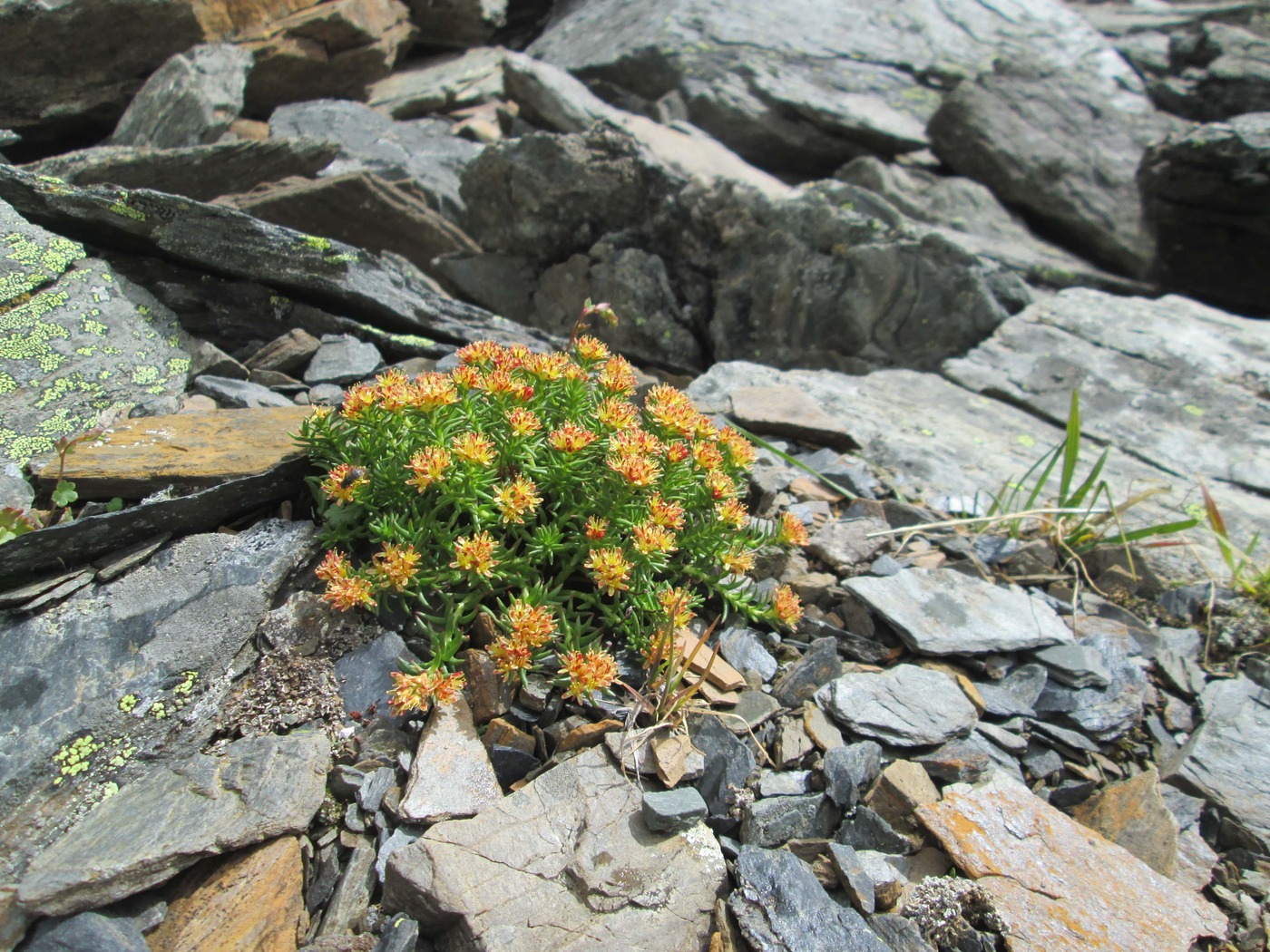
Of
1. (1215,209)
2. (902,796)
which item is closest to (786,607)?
(902,796)

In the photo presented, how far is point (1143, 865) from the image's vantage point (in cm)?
302

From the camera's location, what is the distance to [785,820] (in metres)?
2.98

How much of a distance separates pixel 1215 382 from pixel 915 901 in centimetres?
562

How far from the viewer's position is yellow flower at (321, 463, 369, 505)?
3.34 metres

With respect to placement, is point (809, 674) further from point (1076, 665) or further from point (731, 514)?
point (1076, 665)

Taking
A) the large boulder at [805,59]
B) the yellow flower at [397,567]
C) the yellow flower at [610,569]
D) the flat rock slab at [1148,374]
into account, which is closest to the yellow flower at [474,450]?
the yellow flower at [397,567]

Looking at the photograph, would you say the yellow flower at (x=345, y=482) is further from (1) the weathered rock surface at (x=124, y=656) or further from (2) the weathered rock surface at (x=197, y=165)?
(2) the weathered rock surface at (x=197, y=165)

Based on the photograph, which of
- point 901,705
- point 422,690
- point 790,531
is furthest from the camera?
point 790,531

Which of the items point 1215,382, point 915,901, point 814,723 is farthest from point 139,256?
point 1215,382

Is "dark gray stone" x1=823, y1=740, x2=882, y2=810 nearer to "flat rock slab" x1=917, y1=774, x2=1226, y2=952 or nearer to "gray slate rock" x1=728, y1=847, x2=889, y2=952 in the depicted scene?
"flat rock slab" x1=917, y1=774, x2=1226, y2=952

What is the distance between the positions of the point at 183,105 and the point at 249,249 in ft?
12.8

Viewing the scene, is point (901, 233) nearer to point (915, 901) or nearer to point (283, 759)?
point (915, 901)

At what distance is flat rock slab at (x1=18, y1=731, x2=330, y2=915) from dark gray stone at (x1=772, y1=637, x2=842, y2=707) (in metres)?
1.87

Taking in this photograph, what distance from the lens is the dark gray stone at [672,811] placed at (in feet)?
9.23
